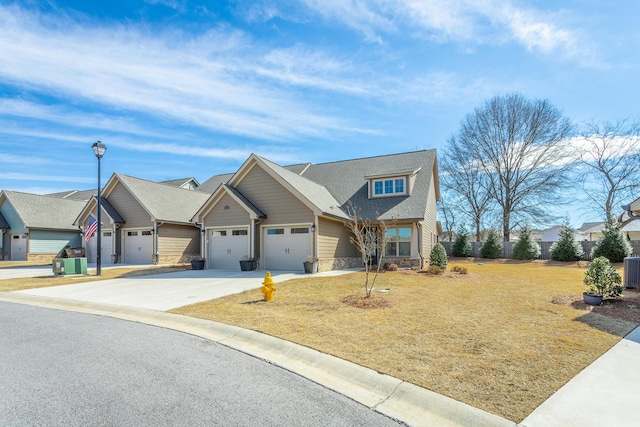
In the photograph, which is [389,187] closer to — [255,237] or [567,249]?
[255,237]

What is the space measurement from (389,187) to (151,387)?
18432 mm

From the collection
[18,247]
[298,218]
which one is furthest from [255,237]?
[18,247]

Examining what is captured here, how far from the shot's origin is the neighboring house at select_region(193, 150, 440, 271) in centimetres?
1747

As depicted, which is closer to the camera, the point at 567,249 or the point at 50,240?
the point at 567,249

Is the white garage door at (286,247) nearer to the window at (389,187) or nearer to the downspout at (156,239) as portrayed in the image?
the window at (389,187)

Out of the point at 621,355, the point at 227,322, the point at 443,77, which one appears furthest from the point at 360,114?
the point at 621,355

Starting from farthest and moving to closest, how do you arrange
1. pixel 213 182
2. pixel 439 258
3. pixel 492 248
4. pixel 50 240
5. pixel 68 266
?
pixel 213 182 < pixel 492 248 < pixel 50 240 < pixel 439 258 < pixel 68 266

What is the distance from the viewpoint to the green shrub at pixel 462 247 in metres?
30.7

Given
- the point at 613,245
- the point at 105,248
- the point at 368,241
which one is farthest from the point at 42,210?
the point at 613,245

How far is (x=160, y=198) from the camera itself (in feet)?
81.4

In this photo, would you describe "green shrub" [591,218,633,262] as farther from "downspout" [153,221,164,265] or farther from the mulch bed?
"downspout" [153,221,164,265]

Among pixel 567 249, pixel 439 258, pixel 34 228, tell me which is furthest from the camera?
pixel 34 228

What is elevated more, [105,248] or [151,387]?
[105,248]

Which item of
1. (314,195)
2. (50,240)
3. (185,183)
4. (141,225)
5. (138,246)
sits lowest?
(138,246)
